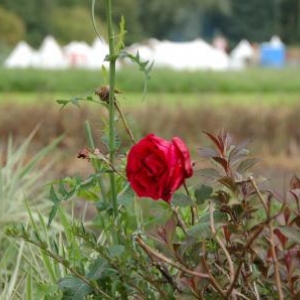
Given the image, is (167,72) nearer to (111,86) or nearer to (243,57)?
(111,86)

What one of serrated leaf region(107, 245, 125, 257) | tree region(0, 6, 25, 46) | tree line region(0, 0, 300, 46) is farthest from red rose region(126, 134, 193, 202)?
tree line region(0, 0, 300, 46)

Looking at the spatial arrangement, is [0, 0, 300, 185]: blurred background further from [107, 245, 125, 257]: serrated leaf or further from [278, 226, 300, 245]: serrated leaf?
[278, 226, 300, 245]: serrated leaf

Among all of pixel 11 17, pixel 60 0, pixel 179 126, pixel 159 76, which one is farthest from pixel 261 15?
pixel 179 126

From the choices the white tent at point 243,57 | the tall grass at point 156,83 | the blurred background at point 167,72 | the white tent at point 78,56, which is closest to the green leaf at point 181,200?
the blurred background at point 167,72

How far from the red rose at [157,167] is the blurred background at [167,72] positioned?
0.51 m

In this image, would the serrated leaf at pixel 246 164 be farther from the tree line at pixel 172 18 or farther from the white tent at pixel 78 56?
the tree line at pixel 172 18

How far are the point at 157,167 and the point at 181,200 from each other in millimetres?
200

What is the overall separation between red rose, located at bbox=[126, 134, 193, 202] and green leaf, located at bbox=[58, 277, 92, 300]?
326 millimetres

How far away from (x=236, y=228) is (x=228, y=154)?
0.19 metres

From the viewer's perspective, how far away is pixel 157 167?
146 centimetres

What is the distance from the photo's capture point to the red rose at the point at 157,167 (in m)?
1.45

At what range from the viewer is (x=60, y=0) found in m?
46.7

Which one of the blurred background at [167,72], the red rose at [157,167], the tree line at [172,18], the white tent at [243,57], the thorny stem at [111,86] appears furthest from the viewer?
the tree line at [172,18]

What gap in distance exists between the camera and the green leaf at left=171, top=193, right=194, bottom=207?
1635mm
